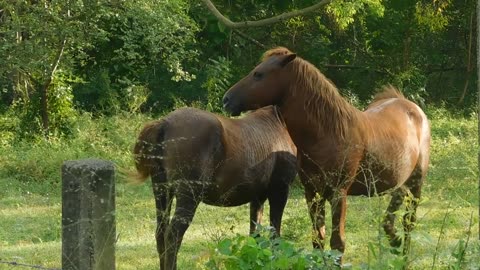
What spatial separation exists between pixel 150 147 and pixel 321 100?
1390 millimetres

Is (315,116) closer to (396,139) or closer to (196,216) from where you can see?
(396,139)

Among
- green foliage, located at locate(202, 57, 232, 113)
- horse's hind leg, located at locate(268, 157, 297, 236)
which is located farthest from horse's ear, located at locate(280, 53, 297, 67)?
green foliage, located at locate(202, 57, 232, 113)

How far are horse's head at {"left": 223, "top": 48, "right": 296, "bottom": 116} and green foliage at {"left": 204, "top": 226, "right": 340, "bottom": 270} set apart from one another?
9.49 feet

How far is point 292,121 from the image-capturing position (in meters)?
7.22

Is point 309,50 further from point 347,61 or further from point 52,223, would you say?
point 52,223

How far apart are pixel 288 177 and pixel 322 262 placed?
3.51 meters

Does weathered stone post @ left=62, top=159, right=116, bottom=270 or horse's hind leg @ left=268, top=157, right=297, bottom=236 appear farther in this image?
horse's hind leg @ left=268, top=157, right=297, bottom=236

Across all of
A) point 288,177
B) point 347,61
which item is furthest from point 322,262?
point 347,61

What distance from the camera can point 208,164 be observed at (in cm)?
711

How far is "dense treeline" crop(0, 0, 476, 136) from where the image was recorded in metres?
17.0

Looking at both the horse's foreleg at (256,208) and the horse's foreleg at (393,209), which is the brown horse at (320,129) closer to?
the horse's foreleg at (393,209)

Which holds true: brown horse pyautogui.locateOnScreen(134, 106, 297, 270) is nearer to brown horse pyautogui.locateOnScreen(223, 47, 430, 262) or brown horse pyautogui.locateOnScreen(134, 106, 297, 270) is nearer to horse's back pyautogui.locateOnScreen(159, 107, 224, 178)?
horse's back pyautogui.locateOnScreen(159, 107, 224, 178)

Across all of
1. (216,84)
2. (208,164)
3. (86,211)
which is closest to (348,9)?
(216,84)

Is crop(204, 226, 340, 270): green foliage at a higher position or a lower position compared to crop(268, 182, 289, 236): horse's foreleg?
higher
